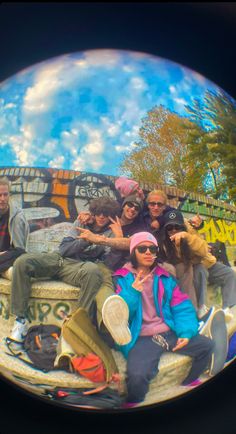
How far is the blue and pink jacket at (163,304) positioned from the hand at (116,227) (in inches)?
6.3

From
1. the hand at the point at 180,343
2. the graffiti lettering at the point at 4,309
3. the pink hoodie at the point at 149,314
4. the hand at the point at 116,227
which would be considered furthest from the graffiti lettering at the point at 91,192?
the hand at the point at 180,343

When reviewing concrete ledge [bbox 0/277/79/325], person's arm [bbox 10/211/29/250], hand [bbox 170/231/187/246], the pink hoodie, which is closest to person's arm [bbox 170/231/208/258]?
hand [bbox 170/231/187/246]

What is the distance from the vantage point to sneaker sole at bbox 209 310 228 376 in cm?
268

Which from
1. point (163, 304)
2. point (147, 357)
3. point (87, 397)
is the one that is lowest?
point (87, 397)

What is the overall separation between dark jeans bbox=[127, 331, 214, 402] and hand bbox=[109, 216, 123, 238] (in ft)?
1.61

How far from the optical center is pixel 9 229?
2572 mm

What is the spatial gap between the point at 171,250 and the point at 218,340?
1.76 feet

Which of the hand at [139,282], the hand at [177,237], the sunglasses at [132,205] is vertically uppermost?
the sunglasses at [132,205]

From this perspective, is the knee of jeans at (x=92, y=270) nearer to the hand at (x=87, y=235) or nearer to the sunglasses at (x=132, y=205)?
the hand at (x=87, y=235)

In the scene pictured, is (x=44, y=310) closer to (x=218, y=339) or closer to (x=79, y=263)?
(x=79, y=263)

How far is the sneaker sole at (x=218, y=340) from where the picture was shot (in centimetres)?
268

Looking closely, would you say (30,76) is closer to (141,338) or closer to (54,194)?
(54,194)

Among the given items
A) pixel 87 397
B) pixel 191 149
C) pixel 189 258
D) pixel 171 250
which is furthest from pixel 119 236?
pixel 87 397

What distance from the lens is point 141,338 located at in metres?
2.55
